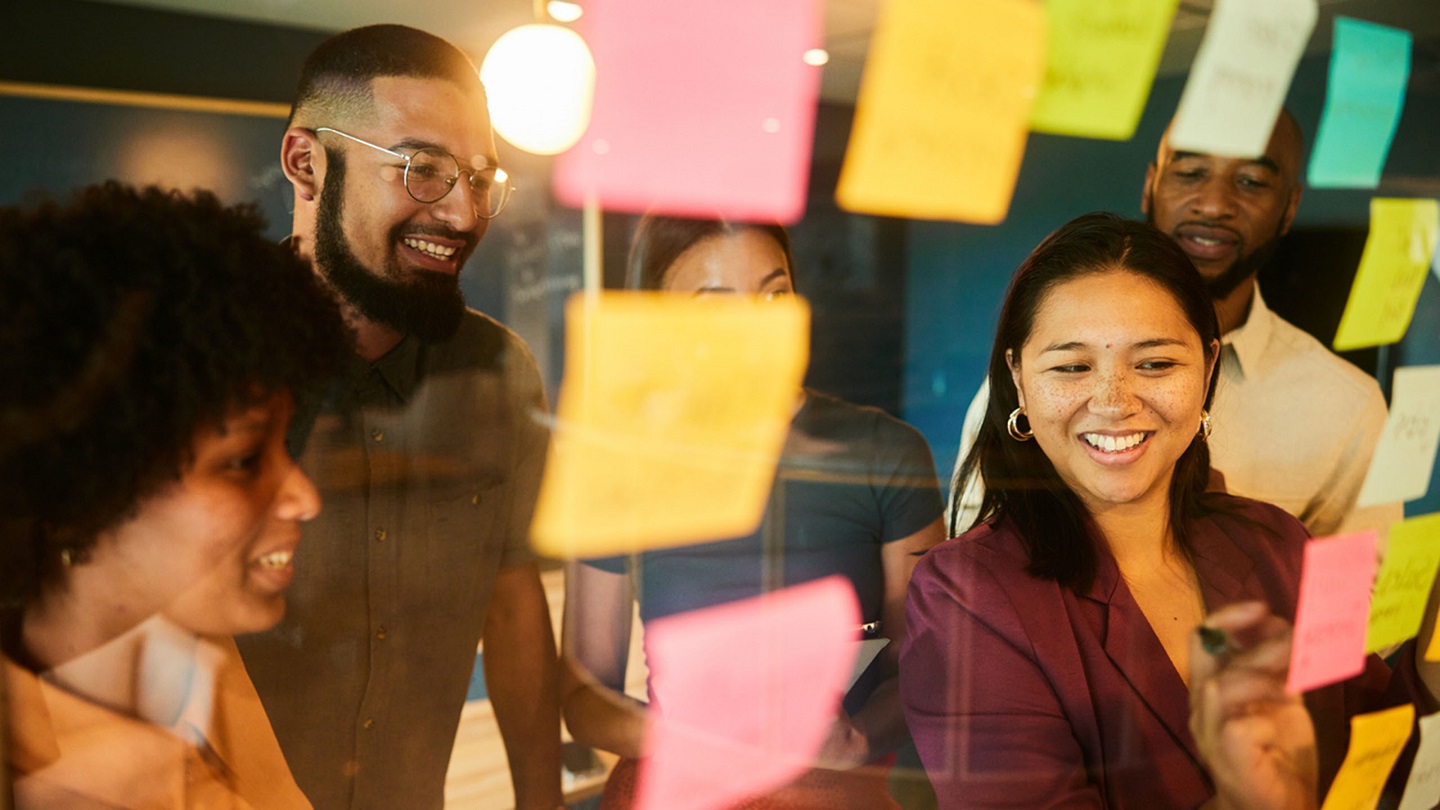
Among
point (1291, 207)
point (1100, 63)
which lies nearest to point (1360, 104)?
point (1291, 207)

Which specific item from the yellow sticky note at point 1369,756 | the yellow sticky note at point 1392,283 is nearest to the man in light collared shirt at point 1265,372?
the yellow sticky note at point 1392,283

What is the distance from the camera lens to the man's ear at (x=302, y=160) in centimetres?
70

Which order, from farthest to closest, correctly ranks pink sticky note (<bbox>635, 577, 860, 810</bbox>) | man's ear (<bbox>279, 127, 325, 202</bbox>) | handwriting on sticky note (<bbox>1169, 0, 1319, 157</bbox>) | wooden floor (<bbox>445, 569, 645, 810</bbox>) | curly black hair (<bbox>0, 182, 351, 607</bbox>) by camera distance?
1. handwriting on sticky note (<bbox>1169, 0, 1319, 157</bbox>)
2. pink sticky note (<bbox>635, 577, 860, 810</bbox>)
3. wooden floor (<bbox>445, 569, 645, 810</bbox>)
4. man's ear (<bbox>279, 127, 325, 202</bbox>)
5. curly black hair (<bbox>0, 182, 351, 607</bbox>)

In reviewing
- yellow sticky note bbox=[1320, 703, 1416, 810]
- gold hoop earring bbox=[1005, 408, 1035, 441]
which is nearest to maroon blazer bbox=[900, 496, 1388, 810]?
gold hoop earring bbox=[1005, 408, 1035, 441]

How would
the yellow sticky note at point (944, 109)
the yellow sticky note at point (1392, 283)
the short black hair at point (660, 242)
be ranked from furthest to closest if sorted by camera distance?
the yellow sticky note at point (1392, 283) < the yellow sticky note at point (944, 109) < the short black hair at point (660, 242)

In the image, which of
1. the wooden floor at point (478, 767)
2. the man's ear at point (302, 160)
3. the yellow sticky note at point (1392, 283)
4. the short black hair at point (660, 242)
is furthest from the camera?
the yellow sticky note at point (1392, 283)

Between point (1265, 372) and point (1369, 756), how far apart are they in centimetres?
58

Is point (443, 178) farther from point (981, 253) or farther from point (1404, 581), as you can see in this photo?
point (1404, 581)

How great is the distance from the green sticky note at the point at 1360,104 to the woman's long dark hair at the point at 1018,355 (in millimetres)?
761

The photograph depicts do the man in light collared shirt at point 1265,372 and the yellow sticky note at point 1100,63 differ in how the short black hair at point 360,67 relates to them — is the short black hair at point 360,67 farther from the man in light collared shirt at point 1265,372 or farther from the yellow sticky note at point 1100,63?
the man in light collared shirt at point 1265,372

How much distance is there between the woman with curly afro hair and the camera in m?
0.60

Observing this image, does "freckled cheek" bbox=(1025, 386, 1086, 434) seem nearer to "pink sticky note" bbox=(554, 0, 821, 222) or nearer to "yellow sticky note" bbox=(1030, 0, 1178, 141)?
"pink sticky note" bbox=(554, 0, 821, 222)

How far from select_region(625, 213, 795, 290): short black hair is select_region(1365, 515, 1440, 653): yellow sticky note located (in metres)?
1.14

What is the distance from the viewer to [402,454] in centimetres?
77
